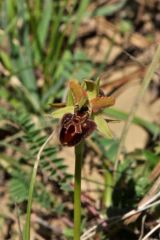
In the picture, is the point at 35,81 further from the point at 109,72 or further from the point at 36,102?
the point at 109,72

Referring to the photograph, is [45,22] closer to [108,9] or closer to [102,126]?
[108,9]

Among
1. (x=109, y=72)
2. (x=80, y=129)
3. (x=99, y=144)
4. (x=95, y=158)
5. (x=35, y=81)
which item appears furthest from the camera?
(x=109, y=72)

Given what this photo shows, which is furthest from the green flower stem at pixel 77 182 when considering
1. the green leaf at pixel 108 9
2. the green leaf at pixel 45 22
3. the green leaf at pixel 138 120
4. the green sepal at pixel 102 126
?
the green leaf at pixel 108 9

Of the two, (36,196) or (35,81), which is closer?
(36,196)

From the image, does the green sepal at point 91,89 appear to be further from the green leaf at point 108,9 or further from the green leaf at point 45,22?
the green leaf at point 108,9

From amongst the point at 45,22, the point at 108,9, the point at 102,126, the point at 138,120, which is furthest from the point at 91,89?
the point at 108,9

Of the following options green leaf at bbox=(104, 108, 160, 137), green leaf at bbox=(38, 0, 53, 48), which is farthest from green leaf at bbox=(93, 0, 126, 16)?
green leaf at bbox=(104, 108, 160, 137)

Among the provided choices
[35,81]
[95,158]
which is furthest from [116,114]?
[35,81]
